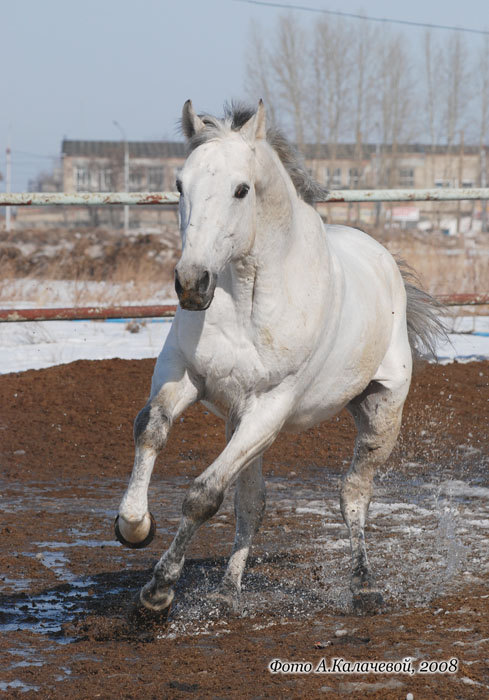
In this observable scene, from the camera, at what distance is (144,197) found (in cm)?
745

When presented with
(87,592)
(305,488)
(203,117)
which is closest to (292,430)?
(87,592)

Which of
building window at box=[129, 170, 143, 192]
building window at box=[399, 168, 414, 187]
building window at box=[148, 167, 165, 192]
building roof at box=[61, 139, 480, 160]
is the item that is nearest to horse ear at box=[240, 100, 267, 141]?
building roof at box=[61, 139, 480, 160]

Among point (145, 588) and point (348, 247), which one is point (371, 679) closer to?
point (145, 588)

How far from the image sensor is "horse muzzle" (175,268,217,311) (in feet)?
9.36

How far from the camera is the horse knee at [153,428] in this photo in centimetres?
340

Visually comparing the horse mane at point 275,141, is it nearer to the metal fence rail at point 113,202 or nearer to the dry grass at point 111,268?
the metal fence rail at point 113,202

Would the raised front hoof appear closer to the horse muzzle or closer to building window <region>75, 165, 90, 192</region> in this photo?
the horse muzzle

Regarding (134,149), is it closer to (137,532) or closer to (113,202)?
(113,202)

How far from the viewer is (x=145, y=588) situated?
11.0ft

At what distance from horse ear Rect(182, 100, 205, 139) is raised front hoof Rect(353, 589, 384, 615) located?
76.7 inches

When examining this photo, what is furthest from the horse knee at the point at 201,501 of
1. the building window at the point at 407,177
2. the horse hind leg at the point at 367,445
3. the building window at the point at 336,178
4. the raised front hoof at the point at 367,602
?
the building window at the point at 407,177

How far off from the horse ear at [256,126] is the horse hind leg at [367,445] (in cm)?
149

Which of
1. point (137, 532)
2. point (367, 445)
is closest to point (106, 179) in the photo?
point (367, 445)

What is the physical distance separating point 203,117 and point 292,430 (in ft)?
4.48
